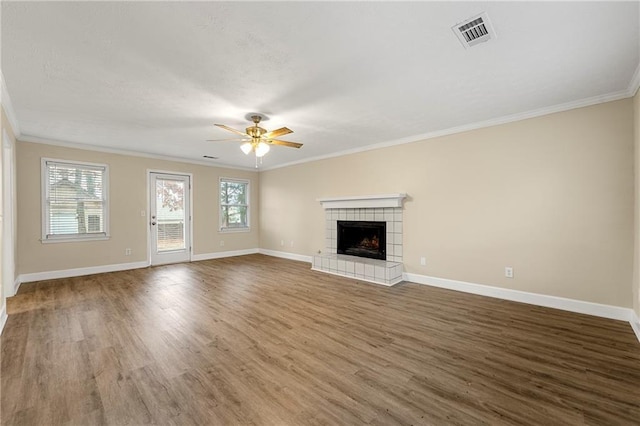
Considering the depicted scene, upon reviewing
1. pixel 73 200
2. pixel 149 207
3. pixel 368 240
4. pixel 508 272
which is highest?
pixel 73 200

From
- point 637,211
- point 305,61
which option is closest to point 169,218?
point 305,61

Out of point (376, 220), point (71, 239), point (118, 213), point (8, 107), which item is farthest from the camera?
point (118, 213)

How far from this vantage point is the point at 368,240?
5293 mm

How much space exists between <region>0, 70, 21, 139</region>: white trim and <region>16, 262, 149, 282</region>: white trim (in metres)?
2.32

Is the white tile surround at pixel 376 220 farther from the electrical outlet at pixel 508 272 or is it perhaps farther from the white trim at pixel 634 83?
the white trim at pixel 634 83

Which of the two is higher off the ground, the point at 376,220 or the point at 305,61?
the point at 305,61

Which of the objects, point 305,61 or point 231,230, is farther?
point 231,230

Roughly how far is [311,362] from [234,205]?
19.3 ft

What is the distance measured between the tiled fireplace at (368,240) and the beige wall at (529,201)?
23cm

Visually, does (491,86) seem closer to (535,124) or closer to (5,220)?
(535,124)

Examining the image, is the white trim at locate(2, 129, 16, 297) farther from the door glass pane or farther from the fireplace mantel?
the fireplace mantel

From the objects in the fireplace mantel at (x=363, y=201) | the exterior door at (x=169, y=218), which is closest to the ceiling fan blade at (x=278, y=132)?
the fireplace mantel at (x=363, y=201)

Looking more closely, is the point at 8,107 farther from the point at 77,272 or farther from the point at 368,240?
the point at 368,240

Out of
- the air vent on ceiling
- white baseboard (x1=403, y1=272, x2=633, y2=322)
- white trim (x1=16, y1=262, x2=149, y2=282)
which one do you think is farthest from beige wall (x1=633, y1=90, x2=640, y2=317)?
white trim (x1=16, y1=262, x2=149, y2=282)
